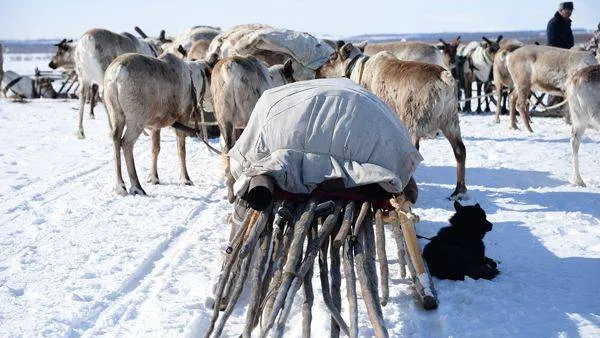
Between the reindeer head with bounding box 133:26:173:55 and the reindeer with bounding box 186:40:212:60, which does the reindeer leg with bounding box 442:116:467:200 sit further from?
the reindeer head with bounding box 133:26:173:55

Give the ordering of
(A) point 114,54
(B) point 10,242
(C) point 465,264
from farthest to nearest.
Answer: (A) point 114,54 < (B) point 10,242 < (C) point 465,264

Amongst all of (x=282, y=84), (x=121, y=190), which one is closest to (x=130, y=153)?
(x=121, y=190)

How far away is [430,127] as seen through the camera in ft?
23.8

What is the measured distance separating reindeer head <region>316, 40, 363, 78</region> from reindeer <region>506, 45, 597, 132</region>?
5078 millimetres

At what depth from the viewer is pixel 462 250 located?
4.92 meters

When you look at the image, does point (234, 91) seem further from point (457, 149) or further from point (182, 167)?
point (457, 149)

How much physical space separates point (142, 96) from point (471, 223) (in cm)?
418

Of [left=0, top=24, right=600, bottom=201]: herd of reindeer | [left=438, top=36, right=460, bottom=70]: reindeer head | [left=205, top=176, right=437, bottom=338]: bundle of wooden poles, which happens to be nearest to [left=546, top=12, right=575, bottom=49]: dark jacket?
[left=438, top=36, right=460, bottom=70]: reindeer head

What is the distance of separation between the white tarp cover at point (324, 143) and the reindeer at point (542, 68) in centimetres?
943

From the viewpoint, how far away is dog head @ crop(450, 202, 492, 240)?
4.94 metres

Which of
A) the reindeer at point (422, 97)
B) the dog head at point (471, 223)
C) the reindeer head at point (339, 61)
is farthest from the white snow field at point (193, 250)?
the reindeer head at point (339, 61)

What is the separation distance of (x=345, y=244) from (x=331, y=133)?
703 millimetres

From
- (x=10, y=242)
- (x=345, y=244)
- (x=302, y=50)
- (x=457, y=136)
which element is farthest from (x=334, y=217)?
(x=302, y=50)

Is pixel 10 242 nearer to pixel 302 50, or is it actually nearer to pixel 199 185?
pixel 199 185
